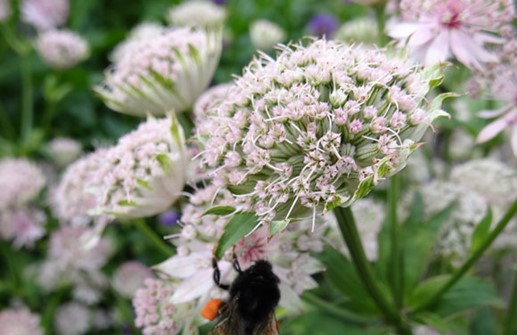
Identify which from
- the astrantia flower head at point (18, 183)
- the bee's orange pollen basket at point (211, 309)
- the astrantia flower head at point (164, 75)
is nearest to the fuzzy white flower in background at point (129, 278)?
the astrantia flower head at point (18, 183)

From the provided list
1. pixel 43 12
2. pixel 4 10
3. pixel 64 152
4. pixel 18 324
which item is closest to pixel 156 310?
pixel 18 324

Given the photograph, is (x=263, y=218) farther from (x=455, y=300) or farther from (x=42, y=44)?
(x=42, y=44)

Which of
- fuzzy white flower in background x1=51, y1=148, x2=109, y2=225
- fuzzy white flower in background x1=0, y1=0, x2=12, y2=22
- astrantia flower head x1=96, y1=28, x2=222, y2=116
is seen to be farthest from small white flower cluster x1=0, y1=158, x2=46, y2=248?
astrantia flower head x1=96, y1=28, x2=222, y2=116

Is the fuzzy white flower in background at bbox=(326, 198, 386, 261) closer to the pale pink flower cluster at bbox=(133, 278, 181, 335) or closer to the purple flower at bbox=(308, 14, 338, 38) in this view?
the pale pink flower cluster at bbox=(133, 278, 181, 335)

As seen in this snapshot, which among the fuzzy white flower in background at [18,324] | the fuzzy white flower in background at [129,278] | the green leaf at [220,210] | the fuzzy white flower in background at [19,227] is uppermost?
A: the green leaf at [220,210]

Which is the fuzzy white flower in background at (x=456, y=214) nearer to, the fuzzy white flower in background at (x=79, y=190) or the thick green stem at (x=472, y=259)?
the thick green stem at (x=472, y=259)

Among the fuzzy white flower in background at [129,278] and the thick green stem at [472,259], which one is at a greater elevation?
the thick green stem at [472,259]

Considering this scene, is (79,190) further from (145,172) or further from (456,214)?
(456,214)
